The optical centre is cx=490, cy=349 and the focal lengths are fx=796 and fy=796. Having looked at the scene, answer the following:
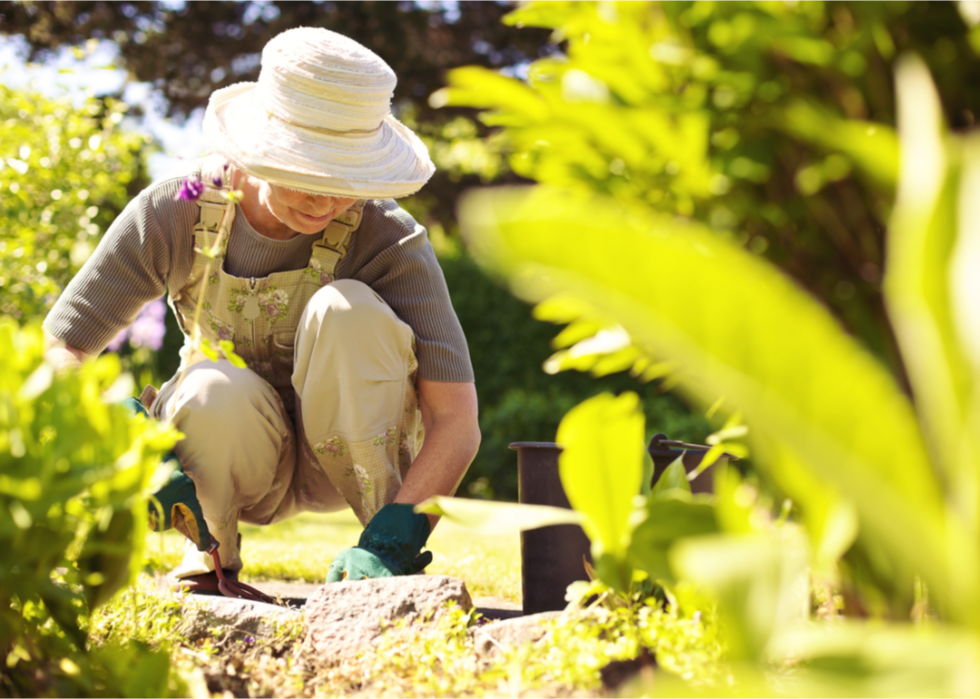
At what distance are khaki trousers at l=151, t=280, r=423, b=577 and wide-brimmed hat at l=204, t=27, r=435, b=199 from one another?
0.30m

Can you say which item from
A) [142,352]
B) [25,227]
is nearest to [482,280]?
[142,352]

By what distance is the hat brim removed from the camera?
1.93 metres

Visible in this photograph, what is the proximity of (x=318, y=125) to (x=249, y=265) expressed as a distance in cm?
51

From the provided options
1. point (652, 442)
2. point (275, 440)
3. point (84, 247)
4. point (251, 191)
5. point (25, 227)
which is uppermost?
point (251, 191)

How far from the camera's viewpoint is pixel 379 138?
7.08 feet

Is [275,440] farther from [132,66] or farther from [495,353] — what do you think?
[132,66]

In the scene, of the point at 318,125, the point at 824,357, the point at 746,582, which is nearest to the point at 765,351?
the point at 824,357

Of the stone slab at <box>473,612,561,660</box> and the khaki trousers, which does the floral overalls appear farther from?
the stone slab at <box>473,612,561,660</box>

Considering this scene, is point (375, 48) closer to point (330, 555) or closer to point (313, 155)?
point (330, 555)

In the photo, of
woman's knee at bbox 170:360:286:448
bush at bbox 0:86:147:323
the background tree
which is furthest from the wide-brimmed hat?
the background tree

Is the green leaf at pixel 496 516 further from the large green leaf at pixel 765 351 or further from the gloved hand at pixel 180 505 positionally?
the gloved hand at pixel 180 505

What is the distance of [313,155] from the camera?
6.39 feet

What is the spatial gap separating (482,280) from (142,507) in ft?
21.2

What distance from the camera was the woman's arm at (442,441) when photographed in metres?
2.04
